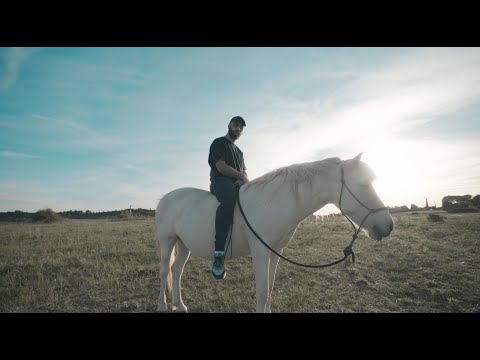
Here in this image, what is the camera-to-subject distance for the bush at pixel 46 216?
27.6 meters

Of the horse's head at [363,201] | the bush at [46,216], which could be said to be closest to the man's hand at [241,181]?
the horse's head at [363,201]

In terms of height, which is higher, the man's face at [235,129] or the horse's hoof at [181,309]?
the man's face at [235,129]

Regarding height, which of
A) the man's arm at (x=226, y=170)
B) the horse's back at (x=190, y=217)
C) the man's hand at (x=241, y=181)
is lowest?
the horse's back at (x=190, y=217)

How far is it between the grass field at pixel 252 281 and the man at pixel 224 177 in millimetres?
1658

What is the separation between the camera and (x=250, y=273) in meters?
7.27

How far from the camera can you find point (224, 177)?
4.41 m

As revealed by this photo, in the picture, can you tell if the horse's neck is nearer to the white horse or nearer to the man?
the white horse

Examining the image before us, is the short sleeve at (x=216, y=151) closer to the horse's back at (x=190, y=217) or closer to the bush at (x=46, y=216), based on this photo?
the horse's back at (x=190, y=217)

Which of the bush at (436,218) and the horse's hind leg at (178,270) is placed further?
the bush at (436,218)

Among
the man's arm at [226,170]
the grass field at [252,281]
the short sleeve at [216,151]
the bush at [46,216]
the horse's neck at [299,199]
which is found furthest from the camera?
the bush at [46,216]

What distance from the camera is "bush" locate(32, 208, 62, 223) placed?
2758 centimetres
